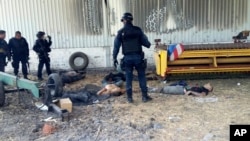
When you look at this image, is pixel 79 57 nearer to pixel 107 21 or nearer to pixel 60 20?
pixel 60 20

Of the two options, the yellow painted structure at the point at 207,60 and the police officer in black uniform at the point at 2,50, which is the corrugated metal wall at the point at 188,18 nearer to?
the yellow painted structure at the point at 207,60

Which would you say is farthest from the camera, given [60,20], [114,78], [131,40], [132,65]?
[60,20]

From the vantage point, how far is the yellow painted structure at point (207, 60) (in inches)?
327

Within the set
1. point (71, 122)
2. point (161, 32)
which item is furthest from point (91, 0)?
point (71, 122)

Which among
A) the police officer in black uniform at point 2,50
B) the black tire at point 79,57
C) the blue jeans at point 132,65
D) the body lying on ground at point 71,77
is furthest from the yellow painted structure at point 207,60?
the police officer in black uniform at point 2,50

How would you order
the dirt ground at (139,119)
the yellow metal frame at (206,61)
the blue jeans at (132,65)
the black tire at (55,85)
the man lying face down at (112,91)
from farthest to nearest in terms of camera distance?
1. the yellow metal frame at (206,61)
2. the man lying face down at (112,91)
3. the blue jeans at (132,65)
4. the black tire at (55,85)
5. the dirt ground at (139,119)

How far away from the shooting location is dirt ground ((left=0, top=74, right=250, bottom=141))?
503 cm

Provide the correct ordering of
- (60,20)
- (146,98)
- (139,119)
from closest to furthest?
(139,119), (146,98), (60,20)

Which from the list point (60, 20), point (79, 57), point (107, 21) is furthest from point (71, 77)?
point (107, 21)

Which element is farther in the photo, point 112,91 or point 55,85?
point 112,91

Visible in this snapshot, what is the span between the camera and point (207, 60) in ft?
27.7

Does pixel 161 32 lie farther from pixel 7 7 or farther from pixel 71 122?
pixel 71 122

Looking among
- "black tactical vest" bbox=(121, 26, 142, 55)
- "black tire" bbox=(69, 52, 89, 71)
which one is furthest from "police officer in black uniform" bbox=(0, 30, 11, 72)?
"black tactical vest" bbox=(121, 26, 142, 55)

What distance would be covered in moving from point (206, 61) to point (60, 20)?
4808mm
